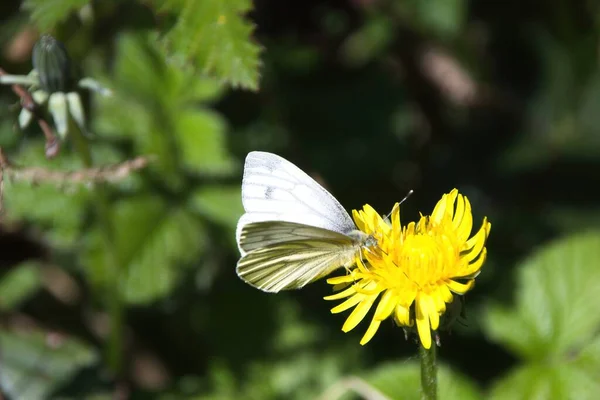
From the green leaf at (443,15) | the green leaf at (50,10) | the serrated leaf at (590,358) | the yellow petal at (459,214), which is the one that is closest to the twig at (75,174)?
the green leaf at (50,10)

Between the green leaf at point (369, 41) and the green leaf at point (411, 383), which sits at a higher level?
the green leaf at point (369, 41)

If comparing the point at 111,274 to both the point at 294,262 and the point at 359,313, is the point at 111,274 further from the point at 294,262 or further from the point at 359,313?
the point at 359,313

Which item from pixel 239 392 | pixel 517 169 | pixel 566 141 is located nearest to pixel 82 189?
pixel 239 392

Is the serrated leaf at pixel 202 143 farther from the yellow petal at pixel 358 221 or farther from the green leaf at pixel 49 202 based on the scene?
the yellow petal at pixel 358 221

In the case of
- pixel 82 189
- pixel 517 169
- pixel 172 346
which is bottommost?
pixel 172 346

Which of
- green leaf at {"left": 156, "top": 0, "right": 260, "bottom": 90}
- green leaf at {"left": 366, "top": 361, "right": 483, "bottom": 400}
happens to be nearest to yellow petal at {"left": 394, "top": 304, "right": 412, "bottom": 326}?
green leaf at {"left": 366, "top": 361, "right": 483, "bottom": 400}

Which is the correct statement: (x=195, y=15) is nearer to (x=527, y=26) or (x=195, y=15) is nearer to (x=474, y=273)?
(x=474, y=273)
